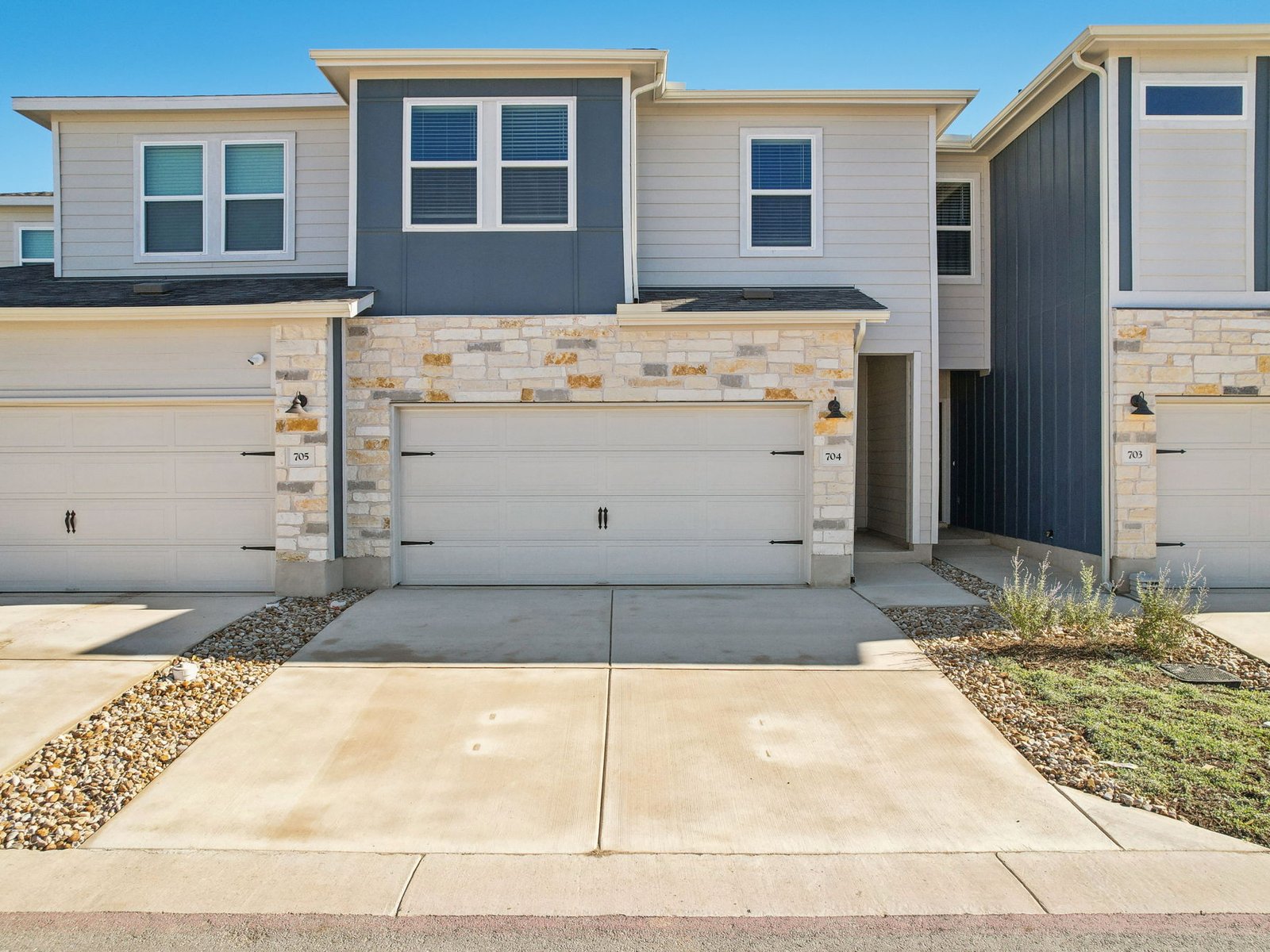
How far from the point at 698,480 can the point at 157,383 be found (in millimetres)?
5719

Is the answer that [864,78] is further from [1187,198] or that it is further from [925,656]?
[925,656]

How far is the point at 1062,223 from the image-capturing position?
10688mm

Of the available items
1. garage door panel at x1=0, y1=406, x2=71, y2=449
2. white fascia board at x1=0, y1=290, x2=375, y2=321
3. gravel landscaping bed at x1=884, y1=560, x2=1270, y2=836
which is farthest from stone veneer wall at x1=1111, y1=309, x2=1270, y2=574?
garage door panel at x1=0, y1=406, x2=71, y2=449

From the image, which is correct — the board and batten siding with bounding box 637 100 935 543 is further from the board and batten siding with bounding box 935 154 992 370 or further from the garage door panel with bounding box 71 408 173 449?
the garage door panel with bounding box 71 408 173 449

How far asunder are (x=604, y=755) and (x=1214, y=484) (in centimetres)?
817

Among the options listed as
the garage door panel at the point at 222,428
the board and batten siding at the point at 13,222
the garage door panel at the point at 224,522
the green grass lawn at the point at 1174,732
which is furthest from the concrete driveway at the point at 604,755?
the board and batten siding at the point at 13,222

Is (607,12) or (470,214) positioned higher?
(607,12)

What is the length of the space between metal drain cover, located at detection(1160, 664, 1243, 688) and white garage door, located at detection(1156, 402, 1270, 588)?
349cm

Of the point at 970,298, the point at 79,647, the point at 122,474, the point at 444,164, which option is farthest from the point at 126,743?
the point at 970,298

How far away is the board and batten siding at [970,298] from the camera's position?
1259 cm

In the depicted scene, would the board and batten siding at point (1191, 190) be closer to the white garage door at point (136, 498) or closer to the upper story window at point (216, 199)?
the white garage door at point (136, 498)

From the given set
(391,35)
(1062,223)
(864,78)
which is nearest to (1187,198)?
(1062,223)

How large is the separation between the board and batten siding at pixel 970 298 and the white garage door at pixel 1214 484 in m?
3.28

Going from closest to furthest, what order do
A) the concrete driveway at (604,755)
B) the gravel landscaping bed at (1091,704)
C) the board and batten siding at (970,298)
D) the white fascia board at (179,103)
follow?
the concrete driveway at (604,755), the gravel landscaping bed at (1091,704), the white fascia board at (179,103), the board and batten siding at (970,298)
